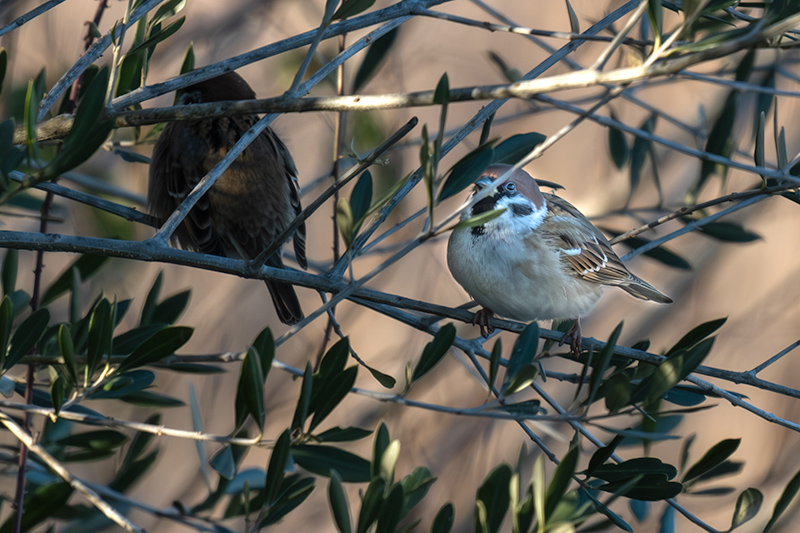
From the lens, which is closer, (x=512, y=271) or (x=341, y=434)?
(x=341, y=434)

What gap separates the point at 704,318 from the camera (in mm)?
4730

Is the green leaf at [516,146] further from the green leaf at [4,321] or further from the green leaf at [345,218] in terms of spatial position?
the green leaf at [4,321]

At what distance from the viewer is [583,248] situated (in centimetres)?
265

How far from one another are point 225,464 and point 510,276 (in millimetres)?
1250

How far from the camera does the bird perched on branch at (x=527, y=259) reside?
2.35m

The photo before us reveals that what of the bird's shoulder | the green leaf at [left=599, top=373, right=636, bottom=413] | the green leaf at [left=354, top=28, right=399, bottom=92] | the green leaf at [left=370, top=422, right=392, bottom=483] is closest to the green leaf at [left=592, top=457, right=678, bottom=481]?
the green leaf at [left=599, top=373, right=636, bottom=413]

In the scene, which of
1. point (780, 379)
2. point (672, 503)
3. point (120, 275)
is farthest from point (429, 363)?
point (780, 379)

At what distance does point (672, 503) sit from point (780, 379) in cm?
A: 385

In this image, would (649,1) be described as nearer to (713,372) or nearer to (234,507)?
(713,372)

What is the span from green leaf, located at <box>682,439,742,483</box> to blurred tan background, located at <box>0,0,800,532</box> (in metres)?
2.27

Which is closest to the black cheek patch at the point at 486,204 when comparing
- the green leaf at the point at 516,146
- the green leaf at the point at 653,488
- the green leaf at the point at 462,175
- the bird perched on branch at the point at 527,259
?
the bird perched on branch at the point at 527,259

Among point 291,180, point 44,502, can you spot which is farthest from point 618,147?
point 44,502

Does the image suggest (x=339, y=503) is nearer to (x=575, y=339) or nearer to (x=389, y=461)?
(x=389, y=461)

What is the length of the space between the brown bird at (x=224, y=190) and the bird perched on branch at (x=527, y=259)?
690mm
